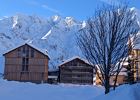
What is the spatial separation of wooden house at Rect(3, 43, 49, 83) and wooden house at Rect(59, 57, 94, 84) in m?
3.58

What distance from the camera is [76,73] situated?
68.3 metres

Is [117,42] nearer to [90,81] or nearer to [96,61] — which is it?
[96,61]

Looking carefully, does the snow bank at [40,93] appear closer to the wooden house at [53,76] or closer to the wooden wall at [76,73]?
the wooden wall at [76,73]

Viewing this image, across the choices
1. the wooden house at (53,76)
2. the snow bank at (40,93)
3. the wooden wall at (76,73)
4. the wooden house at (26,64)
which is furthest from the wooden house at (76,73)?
the snow bank at (40,93)

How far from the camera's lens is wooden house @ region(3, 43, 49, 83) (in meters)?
66.4

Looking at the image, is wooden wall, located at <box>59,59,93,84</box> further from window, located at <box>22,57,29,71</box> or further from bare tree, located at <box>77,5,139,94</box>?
bare tree, located at <box>77,5,139,94</box>

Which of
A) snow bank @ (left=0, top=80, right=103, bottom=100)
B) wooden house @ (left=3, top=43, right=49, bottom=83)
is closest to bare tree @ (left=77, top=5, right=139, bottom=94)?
snow bank @ (left=0, top=80, right=103, bottom=100)

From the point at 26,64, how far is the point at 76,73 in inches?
374

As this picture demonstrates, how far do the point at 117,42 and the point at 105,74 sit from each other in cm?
209

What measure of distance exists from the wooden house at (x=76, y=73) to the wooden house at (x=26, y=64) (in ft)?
11.7

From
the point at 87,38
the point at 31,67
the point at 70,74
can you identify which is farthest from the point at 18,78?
the point at 87,38

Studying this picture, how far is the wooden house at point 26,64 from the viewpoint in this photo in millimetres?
66438

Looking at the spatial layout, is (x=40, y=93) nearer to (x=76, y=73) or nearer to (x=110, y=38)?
(x=110, y=38)

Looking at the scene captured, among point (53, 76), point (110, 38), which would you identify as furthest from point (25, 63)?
point (110, 38)
